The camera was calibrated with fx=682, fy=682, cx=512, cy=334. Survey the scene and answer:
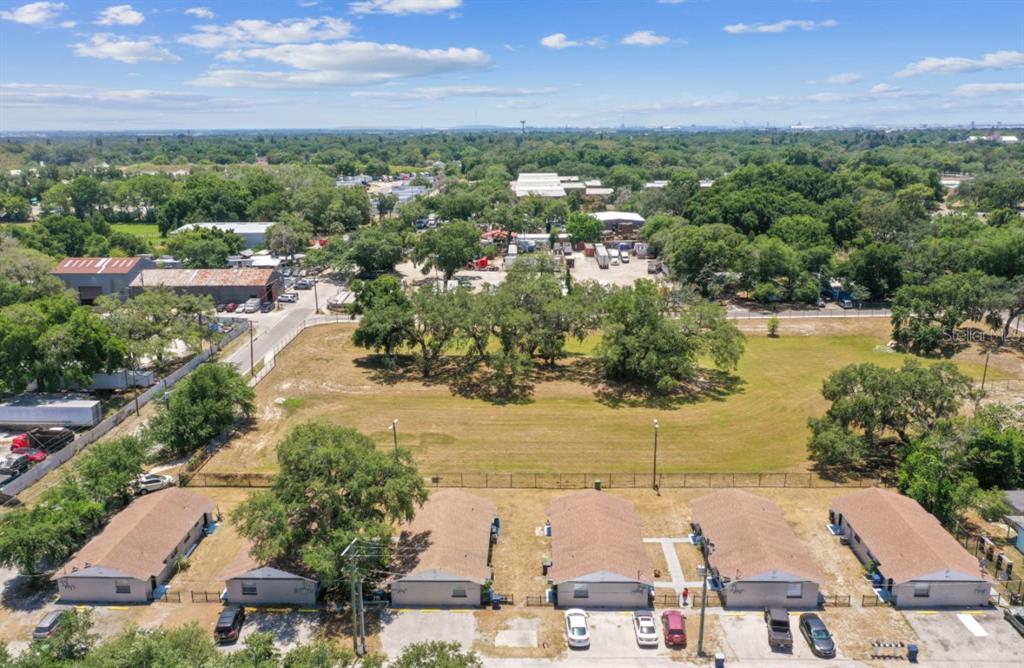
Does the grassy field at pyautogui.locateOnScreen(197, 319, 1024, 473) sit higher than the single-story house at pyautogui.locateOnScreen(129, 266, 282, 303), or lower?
lower

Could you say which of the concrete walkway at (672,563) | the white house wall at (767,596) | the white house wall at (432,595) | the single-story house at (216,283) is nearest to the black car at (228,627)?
the white house wall at (432,595)

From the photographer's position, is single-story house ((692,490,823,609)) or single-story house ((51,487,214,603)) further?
single-story house ((51,487,214,603))

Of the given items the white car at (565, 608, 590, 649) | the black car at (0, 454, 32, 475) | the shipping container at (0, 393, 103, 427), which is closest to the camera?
the white car at (565, 608, 590, 649)

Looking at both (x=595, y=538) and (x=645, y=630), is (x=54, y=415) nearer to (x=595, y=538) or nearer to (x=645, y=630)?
(x=595, y=538)

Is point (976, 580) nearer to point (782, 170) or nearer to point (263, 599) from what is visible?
point (263, 599)

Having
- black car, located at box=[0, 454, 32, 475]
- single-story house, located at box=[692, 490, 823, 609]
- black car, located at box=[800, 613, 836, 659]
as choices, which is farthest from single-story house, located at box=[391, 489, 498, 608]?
black car, located at box=[0, 454, 32, 475]

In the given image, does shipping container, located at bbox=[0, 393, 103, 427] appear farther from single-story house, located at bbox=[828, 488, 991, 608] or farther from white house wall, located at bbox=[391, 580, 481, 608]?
single-story house, located at bbox=[828, 488, 991, 608]

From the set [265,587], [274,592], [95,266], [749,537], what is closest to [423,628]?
[274,592]
